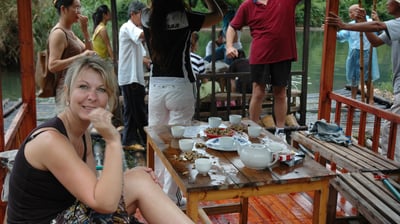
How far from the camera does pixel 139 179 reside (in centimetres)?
188

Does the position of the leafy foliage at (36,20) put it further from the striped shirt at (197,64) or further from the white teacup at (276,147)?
the white teacup at (276,147)

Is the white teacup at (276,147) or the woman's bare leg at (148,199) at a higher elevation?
the white teacup at (276,147)

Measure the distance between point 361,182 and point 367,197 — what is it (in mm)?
191

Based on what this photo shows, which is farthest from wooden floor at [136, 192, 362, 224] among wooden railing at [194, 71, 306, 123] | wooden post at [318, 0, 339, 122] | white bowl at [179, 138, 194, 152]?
wooden railing at [194, 71, 306, 123]

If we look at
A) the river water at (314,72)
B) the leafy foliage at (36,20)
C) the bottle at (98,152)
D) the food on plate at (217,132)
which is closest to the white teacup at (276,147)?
the food on plate at (217,132)

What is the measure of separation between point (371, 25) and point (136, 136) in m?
2.77

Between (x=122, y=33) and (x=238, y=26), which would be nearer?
(x=238, y=26)

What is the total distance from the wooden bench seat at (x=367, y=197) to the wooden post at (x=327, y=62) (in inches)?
46.8

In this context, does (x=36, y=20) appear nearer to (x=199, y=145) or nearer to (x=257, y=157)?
(x=199, y=145)

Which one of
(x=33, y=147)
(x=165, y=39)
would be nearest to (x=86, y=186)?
(x=33, y=147)

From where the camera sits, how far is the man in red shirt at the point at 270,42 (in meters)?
3.67

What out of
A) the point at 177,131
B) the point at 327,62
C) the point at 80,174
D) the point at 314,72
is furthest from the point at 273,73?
the point at 314,72

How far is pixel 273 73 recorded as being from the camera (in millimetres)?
3795

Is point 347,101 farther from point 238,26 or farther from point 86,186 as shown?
point 86,186
